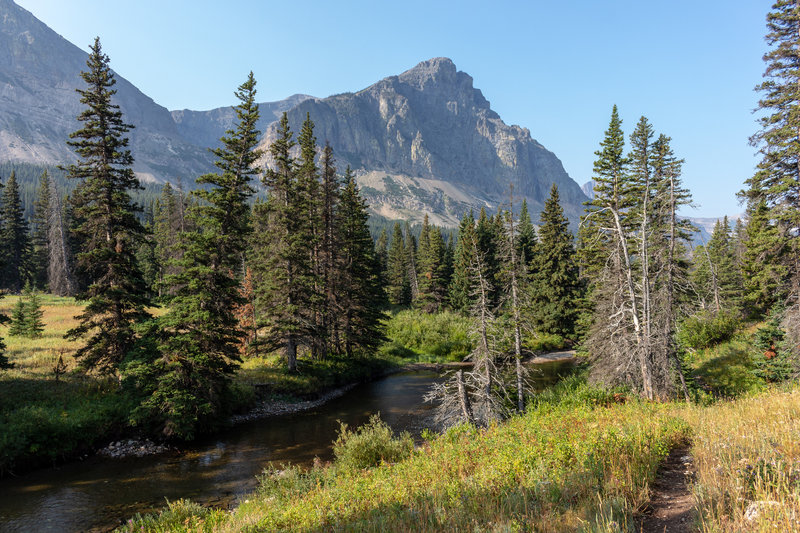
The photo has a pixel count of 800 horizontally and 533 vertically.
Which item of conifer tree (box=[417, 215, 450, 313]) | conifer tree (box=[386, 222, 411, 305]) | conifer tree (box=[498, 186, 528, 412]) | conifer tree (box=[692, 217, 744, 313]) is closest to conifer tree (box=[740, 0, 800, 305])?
conifer tree (box=[498, 186, 528, 412])

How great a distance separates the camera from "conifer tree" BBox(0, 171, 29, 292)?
5944 centimetres

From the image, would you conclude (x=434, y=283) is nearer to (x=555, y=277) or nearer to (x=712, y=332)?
(x=555, y=277)

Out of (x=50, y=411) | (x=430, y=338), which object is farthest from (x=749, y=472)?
(x=430, y=338)

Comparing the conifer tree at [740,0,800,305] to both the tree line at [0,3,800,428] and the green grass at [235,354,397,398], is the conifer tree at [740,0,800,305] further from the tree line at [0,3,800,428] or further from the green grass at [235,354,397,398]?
the green grass at [235,354,397,398]

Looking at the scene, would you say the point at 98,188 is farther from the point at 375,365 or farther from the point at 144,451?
the point at 375,365

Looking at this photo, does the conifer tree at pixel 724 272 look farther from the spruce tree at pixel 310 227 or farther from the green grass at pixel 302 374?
the spruce tree at pixel 310 227

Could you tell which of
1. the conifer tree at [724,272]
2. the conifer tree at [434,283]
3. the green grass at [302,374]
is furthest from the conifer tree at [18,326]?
the conifer tree at [724,272]

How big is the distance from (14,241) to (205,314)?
2520 inches

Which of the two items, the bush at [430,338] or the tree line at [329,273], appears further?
the bush at [430,338]

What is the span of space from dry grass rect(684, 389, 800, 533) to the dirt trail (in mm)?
294

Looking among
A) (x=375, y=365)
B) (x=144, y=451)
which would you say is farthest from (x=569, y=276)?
(x=144, y=451)

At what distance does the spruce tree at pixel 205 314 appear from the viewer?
62.9ft

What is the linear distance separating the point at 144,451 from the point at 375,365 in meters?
22.0

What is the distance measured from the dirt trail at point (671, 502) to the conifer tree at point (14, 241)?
8168 cm
